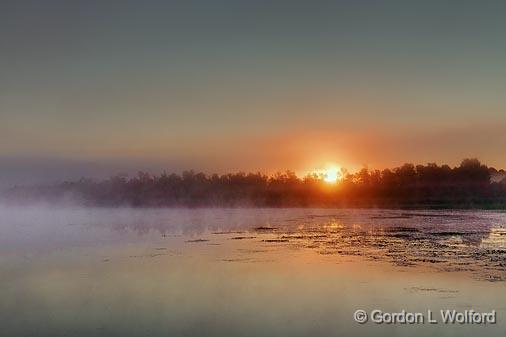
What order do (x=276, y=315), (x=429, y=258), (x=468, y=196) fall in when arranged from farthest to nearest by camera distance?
(x=468, y=196) → (x=429, y=258) → (x=276, y=315)

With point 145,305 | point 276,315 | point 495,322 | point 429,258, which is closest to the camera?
point 495,322

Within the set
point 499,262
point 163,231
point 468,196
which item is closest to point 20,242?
point 163,231

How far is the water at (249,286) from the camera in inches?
447

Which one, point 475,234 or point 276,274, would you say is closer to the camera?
point 276,274

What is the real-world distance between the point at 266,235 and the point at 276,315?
16816 millimetres

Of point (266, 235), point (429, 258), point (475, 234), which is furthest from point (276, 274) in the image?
point (475, 234)

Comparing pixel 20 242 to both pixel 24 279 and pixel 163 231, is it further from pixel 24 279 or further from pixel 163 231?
pixel 24 279

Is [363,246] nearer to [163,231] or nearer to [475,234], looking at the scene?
[475,234]

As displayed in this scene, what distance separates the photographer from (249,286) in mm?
14867

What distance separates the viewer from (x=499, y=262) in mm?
17438

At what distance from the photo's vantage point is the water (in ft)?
37.2

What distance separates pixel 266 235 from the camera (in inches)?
1138

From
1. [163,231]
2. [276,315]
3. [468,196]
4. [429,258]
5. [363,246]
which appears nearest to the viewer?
[276,315]

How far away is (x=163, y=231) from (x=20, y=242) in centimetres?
872
